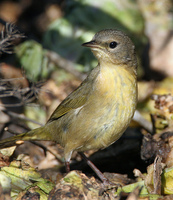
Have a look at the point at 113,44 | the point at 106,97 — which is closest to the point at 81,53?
the point at 113,44

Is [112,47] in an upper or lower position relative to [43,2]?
lower

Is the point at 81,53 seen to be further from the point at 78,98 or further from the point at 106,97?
the point at 106,97

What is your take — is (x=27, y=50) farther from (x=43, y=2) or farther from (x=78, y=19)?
(x=43, y=2)

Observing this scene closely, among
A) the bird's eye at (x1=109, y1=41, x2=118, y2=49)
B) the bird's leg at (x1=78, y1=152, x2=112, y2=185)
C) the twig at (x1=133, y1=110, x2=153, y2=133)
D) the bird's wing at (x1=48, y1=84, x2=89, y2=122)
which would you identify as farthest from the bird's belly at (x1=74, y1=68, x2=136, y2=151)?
the twig at (x1=133, y1=110, x2=153, y2=133)

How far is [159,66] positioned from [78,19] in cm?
184

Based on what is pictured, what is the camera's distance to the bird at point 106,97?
144 inches

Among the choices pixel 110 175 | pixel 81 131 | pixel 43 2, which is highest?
pixel 43 2

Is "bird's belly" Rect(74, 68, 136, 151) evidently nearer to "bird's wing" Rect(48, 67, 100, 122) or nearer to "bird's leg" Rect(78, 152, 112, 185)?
"bird's wing" Rect(48, 67, 100, 122)

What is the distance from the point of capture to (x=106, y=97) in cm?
368

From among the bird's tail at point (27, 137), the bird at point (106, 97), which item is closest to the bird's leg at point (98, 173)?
the bird at point (106, 97)

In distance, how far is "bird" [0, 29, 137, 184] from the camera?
3666mm

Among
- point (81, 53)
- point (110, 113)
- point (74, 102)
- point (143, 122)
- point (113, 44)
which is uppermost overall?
point (81, 53)

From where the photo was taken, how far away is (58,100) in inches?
230

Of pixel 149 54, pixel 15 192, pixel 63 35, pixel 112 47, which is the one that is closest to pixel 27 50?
pixel 63 35
